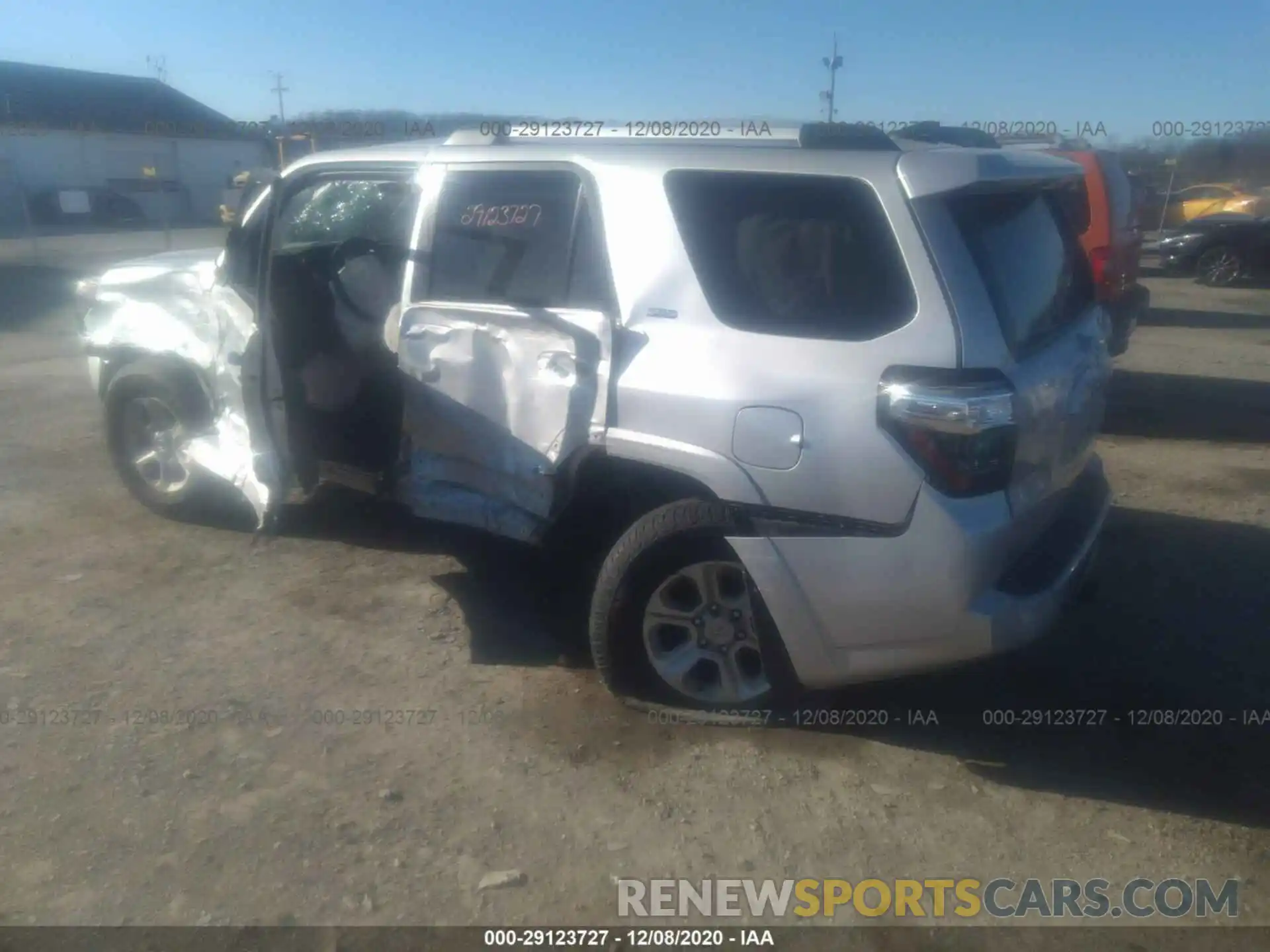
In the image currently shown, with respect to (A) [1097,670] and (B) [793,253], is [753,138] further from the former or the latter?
(A) [1097,670]

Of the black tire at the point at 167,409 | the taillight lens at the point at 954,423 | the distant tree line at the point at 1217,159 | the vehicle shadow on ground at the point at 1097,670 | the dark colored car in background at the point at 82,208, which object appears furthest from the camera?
the dark colored car in background at the point at 82,208

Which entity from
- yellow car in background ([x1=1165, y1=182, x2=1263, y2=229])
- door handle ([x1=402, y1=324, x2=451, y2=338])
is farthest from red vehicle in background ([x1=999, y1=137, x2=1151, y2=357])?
yellow car in background ([x1=1165, y1=182, x2=1263, y2=229])

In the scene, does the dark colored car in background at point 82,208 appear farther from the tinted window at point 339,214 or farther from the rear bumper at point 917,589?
the rear bumper at point 917,589

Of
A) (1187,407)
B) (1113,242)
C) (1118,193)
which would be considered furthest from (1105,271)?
(1187,407)

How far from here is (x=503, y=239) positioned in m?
4.04

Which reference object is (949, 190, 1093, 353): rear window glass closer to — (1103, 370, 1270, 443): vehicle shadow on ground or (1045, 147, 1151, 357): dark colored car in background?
(1103, 370, 1270, 443): vehicle shadow on ground

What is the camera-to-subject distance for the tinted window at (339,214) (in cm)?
471

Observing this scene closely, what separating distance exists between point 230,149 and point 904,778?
45649 mm

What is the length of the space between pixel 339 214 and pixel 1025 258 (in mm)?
3124

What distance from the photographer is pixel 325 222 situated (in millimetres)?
4938

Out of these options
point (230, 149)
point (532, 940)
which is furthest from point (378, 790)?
point (230, 149)

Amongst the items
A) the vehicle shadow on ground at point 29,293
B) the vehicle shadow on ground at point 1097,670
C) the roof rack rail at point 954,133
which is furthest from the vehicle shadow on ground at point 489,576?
the vehicle shadow on ground at point 29,293

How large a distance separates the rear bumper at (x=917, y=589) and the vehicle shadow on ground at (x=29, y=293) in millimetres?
12477

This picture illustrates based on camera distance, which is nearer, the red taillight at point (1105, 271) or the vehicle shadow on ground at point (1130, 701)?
the vehicle shadow on ground at point (1130, 701)
